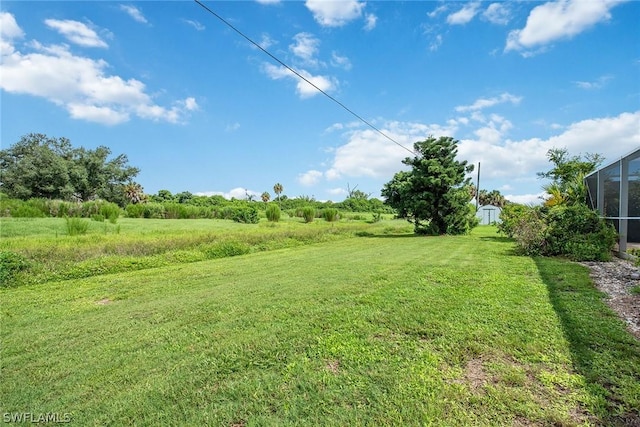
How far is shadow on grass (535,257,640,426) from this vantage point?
200 centimetres

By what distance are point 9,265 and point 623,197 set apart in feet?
47.6

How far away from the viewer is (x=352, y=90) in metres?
12.4

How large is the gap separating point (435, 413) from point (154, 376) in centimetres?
211

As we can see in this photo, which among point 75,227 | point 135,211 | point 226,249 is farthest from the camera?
point 135,211

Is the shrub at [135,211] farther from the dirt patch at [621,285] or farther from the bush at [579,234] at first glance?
the dirt patch at [621,285]

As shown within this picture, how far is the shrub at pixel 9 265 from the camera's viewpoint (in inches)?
275

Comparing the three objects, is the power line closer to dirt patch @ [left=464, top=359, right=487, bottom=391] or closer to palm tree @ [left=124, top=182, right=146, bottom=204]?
dirt patch @ [left=464, top=359, right=487, bottom=391]

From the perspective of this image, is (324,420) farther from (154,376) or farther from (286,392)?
(154,376)

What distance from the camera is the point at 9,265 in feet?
23.4

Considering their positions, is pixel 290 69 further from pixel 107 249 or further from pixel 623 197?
pixel 623 197

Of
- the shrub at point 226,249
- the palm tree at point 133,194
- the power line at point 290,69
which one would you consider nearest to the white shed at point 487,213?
the power line at point 290,69

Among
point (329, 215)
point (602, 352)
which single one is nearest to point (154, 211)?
point (329, 215)

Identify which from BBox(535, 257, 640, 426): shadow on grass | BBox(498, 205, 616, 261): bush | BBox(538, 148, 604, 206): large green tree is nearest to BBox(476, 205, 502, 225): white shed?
BBox(538, 148, 604, 206): large green tree

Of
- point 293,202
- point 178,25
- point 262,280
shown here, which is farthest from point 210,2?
point 293,202
